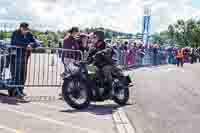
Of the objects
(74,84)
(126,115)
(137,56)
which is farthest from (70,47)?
(137,56)

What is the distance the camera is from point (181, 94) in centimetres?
1368

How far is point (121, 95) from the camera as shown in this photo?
10.9m

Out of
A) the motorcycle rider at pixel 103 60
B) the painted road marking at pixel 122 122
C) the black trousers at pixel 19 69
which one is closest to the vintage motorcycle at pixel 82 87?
the motorcycle rider at pixel 103 60

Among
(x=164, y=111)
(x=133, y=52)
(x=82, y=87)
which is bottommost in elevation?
(x=164, y=111)

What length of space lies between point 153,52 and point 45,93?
22.8 metres

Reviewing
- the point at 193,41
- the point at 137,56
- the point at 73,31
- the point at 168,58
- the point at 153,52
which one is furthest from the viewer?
the point at 193,41

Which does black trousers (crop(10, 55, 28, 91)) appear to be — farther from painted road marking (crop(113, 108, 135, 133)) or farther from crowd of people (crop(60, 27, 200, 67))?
painted road marking (crop(113, 108, 135, 133))

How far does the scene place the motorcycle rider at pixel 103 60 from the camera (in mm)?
10203

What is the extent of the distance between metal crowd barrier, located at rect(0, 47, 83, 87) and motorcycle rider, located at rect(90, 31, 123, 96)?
1.35m

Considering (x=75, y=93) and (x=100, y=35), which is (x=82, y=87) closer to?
(x=75, y=93)

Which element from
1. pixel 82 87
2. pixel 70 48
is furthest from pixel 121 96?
pixel 70 48

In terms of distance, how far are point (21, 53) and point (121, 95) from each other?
2.60 meters

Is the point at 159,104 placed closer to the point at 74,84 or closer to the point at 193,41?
the point at 74,84

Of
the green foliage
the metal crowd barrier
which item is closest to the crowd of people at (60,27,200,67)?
the metal crowd barrier
